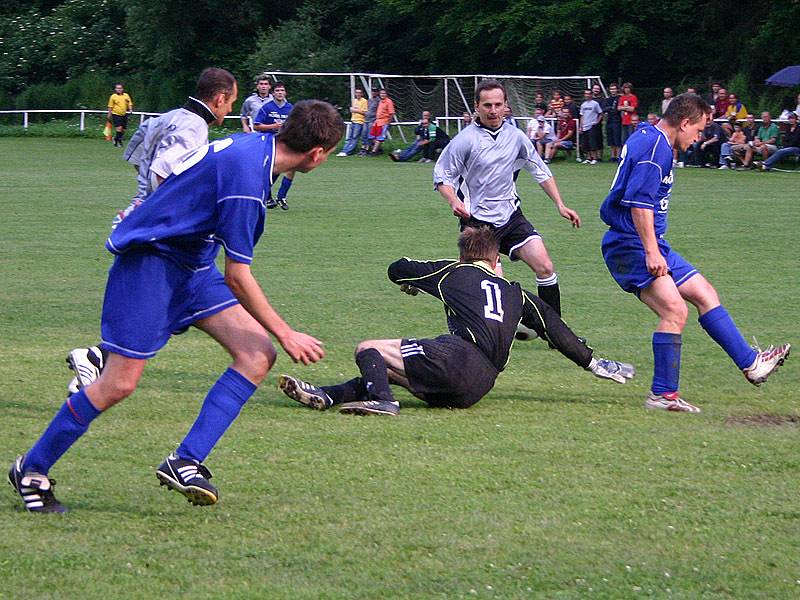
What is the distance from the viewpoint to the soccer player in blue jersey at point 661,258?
7129 mm

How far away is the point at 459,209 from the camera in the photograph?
935 cm

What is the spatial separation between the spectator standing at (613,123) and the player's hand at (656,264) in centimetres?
2446

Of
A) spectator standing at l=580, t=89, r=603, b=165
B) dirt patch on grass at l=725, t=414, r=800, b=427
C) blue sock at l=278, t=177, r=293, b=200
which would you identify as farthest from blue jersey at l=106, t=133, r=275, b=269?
spectator standing at l=580, t=89, r=603, b=165

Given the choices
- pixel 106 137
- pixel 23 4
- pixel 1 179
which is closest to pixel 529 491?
pixel 1 179

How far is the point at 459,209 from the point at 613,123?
75.0ft

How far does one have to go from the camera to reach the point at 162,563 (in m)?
4.50

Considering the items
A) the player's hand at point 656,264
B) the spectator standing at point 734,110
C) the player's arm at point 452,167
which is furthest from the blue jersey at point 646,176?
the spectator standing at point 734,110

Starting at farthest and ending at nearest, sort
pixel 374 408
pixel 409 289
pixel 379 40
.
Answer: pixel 379 40 → pixel 409 289 → pixel 374 408

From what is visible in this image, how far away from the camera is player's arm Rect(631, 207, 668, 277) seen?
709 cm

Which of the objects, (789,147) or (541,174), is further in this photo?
(789,147)

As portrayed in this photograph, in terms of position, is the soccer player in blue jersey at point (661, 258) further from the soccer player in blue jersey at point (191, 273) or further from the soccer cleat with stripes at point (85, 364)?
the soccer cleat with stripes at point (85, 364)

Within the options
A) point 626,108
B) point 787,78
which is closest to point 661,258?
point 626,108

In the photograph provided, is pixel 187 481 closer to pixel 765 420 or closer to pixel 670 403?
pixel 670 403

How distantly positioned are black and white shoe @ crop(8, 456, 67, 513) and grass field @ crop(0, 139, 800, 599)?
2.3 inches
